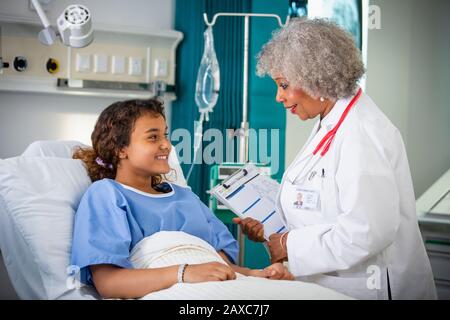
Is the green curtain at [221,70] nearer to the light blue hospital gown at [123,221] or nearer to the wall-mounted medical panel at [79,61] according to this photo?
the wall-mounted medical panel at [79,61]

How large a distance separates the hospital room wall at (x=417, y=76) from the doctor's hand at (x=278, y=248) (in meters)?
0.61

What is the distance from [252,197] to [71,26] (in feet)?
2.64

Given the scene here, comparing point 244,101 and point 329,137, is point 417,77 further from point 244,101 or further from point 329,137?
point 244,101

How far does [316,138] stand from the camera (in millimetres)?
1559

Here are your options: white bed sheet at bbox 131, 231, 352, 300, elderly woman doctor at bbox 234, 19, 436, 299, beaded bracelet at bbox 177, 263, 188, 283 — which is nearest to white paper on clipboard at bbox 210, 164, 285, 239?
elderly woman doctor at bbox 234, 19, 436, 299

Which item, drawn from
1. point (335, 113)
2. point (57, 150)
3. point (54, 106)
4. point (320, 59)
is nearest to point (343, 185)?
point (335, 113)

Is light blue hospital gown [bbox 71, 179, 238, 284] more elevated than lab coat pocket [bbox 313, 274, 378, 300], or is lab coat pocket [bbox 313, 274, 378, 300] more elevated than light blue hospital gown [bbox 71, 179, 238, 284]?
light blue hospital gown [bbox 71, 179, 238, 284]

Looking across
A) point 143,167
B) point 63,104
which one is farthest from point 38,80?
point 143,167

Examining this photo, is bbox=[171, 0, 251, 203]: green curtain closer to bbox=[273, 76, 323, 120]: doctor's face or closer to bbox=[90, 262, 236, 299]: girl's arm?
bbox=[273, 76, 323, 120]: doctor's face

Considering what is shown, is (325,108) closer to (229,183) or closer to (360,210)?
(360,210)

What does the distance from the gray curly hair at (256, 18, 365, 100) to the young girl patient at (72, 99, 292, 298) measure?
39 centimetres

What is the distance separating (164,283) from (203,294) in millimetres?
121

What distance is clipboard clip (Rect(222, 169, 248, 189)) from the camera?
188 centimetres

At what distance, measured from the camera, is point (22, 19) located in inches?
76.3
